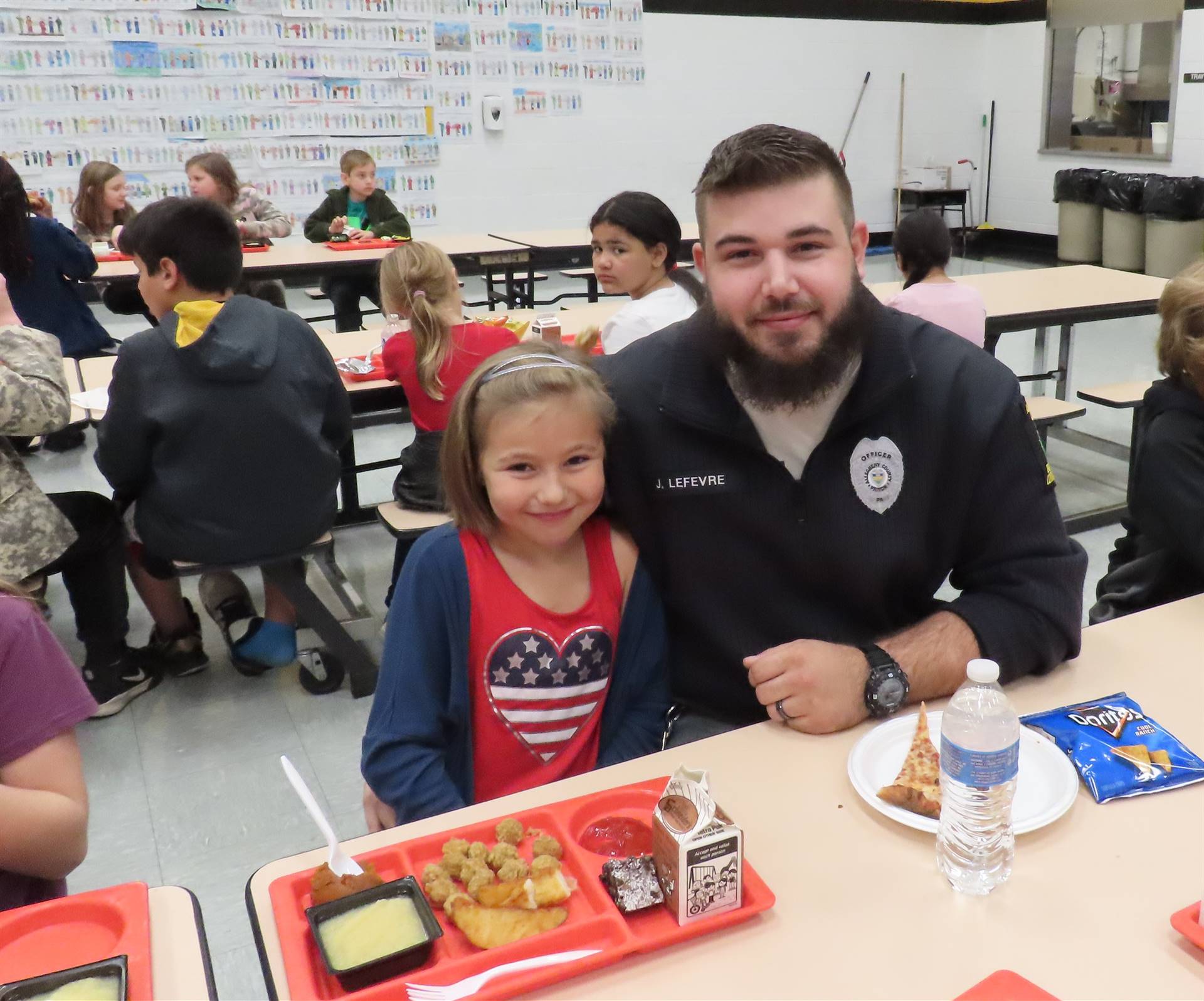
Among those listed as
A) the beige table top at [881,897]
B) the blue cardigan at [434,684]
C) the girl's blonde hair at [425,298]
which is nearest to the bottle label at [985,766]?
the beige table top at [881,897]

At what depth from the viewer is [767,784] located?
1.18 meters

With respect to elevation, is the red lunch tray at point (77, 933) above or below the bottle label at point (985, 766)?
below

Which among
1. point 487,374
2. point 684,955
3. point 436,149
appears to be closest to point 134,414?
point 487,374

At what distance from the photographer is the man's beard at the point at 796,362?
1.43m

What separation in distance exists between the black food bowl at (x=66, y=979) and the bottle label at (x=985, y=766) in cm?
76

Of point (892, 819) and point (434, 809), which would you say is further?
point (434, 809)

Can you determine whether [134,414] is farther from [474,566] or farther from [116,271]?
[116,271]

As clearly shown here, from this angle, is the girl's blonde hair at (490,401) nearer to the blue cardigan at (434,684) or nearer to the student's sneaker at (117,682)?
the blue cardigan at (434,684)

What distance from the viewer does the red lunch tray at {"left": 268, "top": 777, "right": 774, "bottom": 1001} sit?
909 mm

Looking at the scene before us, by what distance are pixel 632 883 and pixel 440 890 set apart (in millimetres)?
179

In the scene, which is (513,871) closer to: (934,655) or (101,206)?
(934,655)

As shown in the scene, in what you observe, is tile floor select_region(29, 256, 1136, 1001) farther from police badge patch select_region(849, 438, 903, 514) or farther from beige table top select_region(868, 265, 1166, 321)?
police badge patch select_region(849, 438, 903, 514)

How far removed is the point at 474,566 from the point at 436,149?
25.5ft

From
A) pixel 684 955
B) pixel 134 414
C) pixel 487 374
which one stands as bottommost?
pixel 684 955
